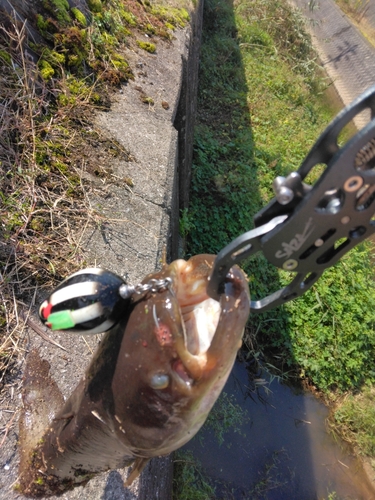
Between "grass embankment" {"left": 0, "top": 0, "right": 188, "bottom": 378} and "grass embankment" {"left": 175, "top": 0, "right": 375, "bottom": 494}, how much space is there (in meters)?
1.86

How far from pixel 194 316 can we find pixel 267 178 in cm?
554

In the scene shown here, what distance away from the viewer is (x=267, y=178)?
6496 millimetres

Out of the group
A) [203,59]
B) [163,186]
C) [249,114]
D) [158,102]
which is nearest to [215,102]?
[249,114]

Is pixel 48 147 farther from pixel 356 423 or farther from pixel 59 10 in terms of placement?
pixel 356 423

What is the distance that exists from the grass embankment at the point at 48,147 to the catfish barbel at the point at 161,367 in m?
0.61

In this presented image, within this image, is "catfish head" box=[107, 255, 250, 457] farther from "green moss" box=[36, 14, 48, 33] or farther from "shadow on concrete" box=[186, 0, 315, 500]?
"shadow on concrete" box=[186, 0, 315, 500]

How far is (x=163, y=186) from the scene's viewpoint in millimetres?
2760

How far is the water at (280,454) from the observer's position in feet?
13.8

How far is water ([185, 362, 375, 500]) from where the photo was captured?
13.8 ft

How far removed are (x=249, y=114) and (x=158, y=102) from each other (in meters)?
5.00

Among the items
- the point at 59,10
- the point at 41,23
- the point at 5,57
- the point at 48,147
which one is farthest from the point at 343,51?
the point at 48,147

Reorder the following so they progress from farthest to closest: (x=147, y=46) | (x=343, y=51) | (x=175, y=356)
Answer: (x=343, y=51)
(x=147, y=46)
(x=175, y=356)

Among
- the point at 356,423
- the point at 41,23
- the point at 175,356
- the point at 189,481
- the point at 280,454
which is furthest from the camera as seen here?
the point at 356,423

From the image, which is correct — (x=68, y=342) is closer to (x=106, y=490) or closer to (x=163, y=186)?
(x=106, y=490)
